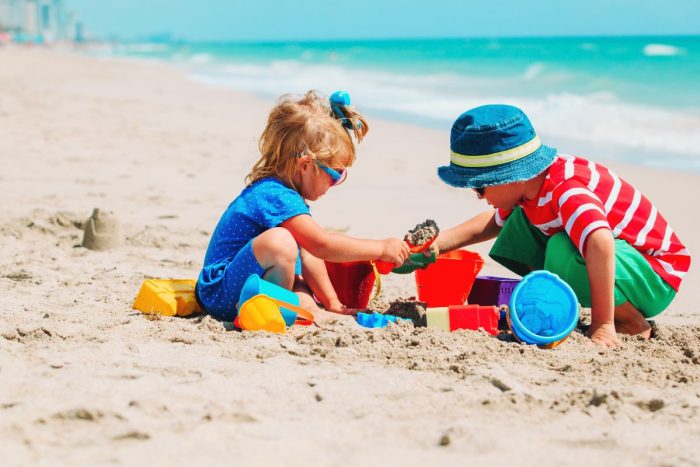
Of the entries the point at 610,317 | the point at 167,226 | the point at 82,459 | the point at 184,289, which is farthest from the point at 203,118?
the point at 82,459

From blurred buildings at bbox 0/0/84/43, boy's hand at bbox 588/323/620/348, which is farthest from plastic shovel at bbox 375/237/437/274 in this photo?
blurred buildings at bbox 0/0/84/43

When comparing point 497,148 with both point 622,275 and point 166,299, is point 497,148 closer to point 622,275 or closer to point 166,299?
point 622,275

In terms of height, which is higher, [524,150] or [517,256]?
[524,150]

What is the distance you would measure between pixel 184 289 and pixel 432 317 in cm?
99

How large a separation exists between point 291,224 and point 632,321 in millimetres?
1326

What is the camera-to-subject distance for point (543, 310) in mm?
2820

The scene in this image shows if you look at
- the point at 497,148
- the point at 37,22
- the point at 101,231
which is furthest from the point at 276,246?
the point at 37,22

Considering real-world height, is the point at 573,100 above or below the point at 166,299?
above

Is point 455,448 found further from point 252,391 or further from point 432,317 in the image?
point 432,317

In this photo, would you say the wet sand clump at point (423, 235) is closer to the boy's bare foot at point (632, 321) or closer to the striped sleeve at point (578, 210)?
the striped sleeve at point (578, 210)

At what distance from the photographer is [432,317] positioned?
2.92 meters

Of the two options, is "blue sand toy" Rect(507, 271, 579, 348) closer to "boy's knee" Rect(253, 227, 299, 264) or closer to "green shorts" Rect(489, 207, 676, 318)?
"green shorts" Rect(489, 207, 676, 318)

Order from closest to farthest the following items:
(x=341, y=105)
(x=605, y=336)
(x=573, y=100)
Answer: (x=605, y=336)
(x=341, y=105)
(x=573, y=100)

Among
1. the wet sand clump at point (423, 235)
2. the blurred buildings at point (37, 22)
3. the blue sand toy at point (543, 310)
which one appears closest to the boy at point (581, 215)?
the blue sand toy at point (543, 310)
